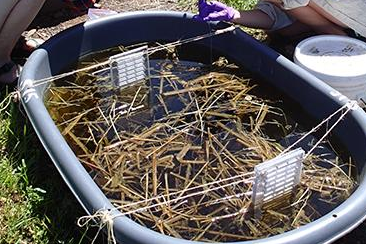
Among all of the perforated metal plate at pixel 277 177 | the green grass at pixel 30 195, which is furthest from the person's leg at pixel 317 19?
the green grass at pixel 30 195

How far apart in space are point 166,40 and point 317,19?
0.51 meters

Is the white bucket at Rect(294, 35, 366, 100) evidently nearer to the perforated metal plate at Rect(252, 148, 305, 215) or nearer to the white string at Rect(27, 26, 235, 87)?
the white string at Rect(27, 26, 235, 87)

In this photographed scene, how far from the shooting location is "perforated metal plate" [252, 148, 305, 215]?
5.06 feet

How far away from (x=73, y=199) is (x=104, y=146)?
0.19m

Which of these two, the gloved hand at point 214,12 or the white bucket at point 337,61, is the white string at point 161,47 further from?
the white bucket at point 337,61

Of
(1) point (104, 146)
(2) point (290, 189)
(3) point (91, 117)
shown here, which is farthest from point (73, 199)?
(2) point (290, 189)

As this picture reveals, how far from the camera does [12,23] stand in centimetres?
209

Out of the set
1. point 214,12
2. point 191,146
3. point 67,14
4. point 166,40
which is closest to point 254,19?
point 214,12

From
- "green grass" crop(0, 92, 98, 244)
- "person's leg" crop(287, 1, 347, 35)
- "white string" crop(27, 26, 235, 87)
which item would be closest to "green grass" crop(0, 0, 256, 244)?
"green grass" crop(0, 92, 98, 244)

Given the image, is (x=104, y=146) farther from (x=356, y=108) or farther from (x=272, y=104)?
(x=356, y=108)

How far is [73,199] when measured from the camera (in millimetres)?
1719

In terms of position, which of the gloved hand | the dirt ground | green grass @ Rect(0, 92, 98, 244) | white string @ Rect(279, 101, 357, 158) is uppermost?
the gloved hand

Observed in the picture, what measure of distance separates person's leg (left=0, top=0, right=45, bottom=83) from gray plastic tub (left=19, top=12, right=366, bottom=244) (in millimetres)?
134

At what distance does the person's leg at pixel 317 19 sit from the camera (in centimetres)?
222
